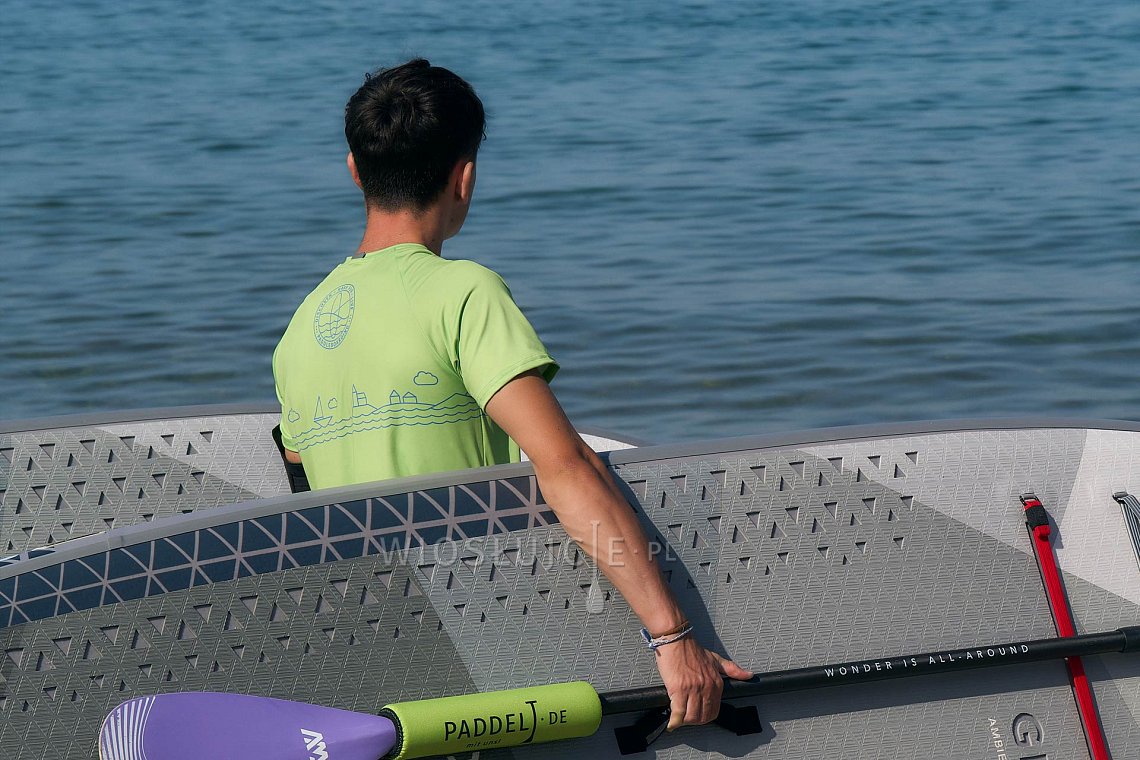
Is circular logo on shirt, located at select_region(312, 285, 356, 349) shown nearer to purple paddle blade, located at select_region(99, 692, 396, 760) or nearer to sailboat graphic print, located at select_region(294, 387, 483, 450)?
sailboat graphic print, located at select_region(294, 387, 483, 450)

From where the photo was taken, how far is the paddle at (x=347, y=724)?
2100 mm

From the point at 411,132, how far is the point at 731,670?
102 centimetres

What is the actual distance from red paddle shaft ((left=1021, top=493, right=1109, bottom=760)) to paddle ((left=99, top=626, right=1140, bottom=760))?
32.1 inches

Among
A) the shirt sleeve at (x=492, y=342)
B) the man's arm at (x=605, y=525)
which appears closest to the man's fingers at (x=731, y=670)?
the man's arm at (x=605, y=525)

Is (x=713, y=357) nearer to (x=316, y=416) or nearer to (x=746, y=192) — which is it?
(x=746, y=192)

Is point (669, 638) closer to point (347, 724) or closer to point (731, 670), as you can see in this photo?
point (731, 670)

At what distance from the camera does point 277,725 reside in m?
2.15

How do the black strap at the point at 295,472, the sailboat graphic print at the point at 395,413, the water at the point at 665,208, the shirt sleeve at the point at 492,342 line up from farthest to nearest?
the water at the point at 665,208
the black strap at the point at 295,472
the sailboat graphic print at the point at 395,413
the shirt sleeve at the point at 492,342

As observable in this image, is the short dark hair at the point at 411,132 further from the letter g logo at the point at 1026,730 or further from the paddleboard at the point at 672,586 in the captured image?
the letter g logo at the point at 1026,730

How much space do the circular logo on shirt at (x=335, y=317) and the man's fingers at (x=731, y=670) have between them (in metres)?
0.81

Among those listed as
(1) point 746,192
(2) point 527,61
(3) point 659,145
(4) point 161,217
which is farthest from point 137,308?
(2) point 527,61

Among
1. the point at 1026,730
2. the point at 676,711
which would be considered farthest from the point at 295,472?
the point at 1026,730

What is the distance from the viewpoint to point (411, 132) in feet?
7.40

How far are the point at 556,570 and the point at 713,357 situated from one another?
4.72 metres
